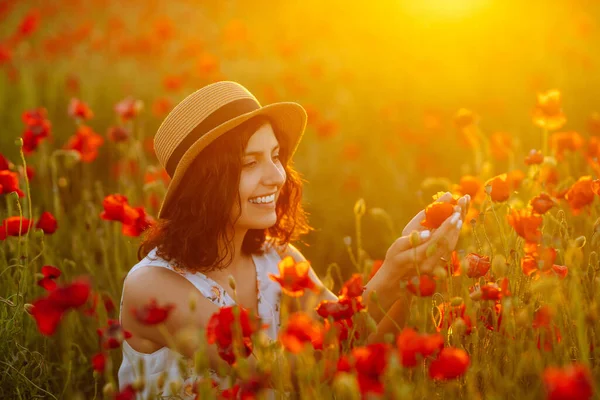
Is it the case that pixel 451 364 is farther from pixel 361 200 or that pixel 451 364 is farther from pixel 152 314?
pixel 361 200

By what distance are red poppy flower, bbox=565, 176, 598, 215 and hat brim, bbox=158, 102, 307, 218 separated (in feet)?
2.76

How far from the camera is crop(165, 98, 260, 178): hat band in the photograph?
2.09m

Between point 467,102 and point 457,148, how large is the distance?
0.71 meters

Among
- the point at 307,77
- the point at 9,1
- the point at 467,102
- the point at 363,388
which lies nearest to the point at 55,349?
the point at 363,388

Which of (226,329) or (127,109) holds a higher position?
(127,109)

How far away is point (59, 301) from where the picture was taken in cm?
132

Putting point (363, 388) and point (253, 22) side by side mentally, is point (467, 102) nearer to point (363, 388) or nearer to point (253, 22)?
point (363, 388)

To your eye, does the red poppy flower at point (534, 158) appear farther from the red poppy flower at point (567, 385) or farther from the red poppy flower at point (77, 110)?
the red poppy flower at point (77, 110)

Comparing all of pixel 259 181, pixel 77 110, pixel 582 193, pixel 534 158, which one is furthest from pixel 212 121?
pixel 77 110

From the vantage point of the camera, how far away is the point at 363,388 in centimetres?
125

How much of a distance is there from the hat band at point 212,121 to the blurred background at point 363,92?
30.5 inches

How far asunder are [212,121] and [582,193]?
1.04m

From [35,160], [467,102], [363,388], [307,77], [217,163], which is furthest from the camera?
[307,77]

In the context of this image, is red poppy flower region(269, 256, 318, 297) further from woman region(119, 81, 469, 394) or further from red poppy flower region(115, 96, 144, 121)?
red poppy flower region(115, 96, 144, 121)
